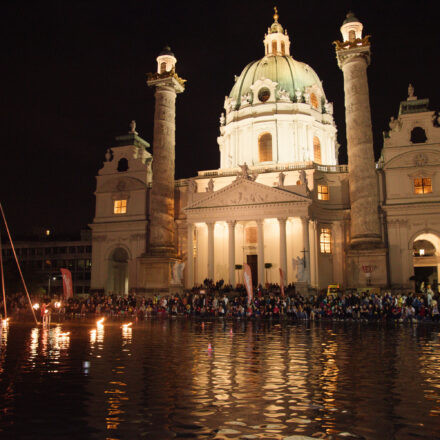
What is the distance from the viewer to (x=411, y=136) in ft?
166

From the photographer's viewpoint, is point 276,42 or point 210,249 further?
point 276,42

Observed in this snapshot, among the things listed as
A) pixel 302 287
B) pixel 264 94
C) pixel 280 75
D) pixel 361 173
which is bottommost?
pixel 302 287

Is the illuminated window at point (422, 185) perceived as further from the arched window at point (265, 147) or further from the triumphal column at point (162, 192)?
the triumphal column at point (162, 192)

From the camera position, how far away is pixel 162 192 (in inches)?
2039

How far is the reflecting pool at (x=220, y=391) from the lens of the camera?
6984 mm

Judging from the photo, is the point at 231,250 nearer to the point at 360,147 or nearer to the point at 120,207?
the point at 360,147

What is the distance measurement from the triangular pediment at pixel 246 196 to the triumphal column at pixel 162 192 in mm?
3097

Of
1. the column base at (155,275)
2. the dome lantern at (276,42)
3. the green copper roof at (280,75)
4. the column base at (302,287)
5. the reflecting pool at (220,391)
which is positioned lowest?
the reflecting pool at (220,391)

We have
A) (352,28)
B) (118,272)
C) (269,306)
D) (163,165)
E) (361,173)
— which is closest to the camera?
(269,306)

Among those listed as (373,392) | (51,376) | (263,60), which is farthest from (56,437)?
(263,60)

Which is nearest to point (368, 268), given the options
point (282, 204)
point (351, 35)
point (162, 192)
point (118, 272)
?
point (282, 204)

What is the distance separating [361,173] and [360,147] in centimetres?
240

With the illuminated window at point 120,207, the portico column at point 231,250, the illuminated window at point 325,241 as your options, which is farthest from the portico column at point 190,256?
the illuminated window at point 325,241

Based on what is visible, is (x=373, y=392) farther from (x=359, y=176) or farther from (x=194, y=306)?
(x=359, y=176)
